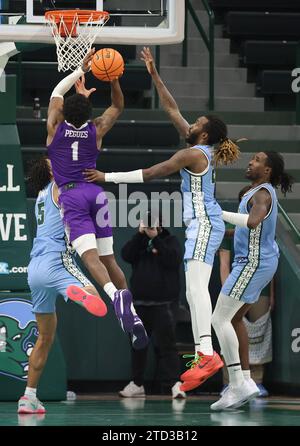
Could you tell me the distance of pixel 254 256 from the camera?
11.4 metres

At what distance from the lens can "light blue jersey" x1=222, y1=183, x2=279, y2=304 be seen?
37.1 feet

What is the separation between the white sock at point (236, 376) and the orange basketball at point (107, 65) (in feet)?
9.18

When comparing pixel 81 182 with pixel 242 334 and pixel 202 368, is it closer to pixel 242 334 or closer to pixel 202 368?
pixel 202 368

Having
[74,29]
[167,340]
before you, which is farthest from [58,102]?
[167,340]

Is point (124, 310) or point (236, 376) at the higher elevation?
point (124, 310)

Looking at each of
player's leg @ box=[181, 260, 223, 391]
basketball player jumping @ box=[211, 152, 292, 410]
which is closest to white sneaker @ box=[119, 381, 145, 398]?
basketball player jumping @ box=[211, 152, 292, 410]

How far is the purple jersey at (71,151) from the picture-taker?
10562 millimetres

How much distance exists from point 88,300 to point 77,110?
1.63 metres

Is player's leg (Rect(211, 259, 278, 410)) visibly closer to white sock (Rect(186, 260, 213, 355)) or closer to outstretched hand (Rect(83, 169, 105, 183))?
white sock (Rect(186, 260, 213, 355))

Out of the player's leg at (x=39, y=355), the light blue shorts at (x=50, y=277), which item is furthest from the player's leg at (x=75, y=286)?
the player's leg at (x=39, y=355)

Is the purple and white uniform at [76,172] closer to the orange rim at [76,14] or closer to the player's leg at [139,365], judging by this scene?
the orange rim at [76,14]

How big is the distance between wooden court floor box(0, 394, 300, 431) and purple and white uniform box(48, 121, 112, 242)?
1.51 m

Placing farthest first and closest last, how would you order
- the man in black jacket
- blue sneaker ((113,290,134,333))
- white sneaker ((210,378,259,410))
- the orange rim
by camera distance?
the man in black jacket < the orange rim < white sneaker ((210,378,259,410)) < blue sneaker ((113,290,134,333))
